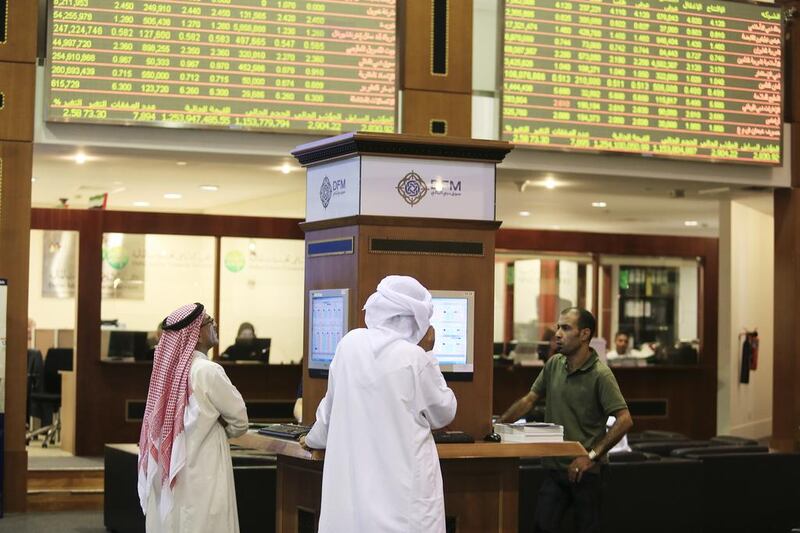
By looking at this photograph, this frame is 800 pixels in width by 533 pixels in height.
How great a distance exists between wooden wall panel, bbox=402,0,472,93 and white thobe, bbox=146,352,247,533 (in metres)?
4.71

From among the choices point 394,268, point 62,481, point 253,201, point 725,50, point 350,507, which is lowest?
point 62,481

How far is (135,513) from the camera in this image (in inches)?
289

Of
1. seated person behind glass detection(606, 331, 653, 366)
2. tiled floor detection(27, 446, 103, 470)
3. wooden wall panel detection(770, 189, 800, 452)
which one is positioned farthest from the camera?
seated person behind glass detection(606, 331, 653, 366)

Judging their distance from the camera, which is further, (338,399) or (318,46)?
(318,46)

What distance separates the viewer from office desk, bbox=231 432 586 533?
5168 millimetres

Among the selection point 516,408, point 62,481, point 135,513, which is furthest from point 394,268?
point 62,481

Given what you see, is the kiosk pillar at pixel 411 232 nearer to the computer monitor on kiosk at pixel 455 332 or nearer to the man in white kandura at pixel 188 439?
the computer monitor on kiosk at pixel 455 332

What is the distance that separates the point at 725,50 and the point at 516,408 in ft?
19.1

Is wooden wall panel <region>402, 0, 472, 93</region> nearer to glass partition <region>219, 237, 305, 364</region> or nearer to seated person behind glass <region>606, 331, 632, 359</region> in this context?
glass partition <region>219, 237, 305, 364</region>

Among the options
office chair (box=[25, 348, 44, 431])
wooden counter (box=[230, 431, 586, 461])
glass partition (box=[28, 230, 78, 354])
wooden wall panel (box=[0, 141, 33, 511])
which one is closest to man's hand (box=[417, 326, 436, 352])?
wooden counter (box=[230, 431, 586, 461])

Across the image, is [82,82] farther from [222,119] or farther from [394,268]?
[394,268]

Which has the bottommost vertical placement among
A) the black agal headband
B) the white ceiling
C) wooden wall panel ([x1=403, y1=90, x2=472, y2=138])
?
the black agal headband

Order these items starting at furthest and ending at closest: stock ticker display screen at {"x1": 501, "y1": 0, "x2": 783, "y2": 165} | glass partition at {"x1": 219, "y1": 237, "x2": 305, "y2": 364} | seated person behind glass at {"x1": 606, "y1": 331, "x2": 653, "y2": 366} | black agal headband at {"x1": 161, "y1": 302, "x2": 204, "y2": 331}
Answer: seated person behind glass at {"x1": 606, "y1": 331, "x2": 653, "y2": 366}
glass partition at {"x1": 219, "y1": 237, "x2": 305, "y2": 364}
stock ticker display screen at {"x1": 501, "y1": 0, "x2": 783, "y2": 165}
black agal headband at {"x1": 161, "y1": 302, "x2": 204, "y2": 331}

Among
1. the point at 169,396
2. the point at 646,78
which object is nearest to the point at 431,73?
the point at 646,78
